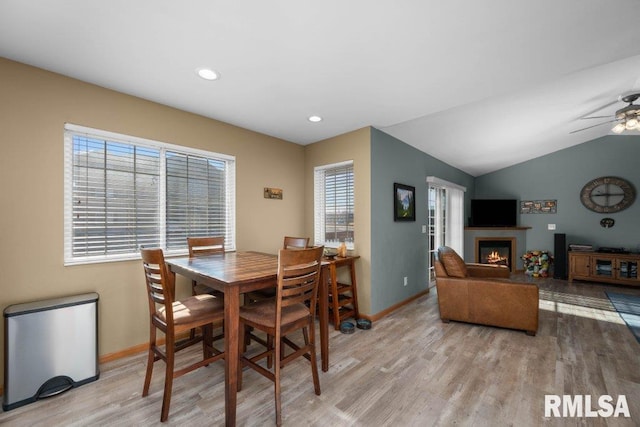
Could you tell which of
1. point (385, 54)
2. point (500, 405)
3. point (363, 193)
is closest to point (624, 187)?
point (363, 193)

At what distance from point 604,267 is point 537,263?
102 centimetres

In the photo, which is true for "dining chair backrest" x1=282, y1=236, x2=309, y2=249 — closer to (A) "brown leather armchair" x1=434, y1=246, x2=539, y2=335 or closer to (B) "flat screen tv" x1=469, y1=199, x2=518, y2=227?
(A) "brown leather armchair" x1=434, y1=246, x2=539, y2=335

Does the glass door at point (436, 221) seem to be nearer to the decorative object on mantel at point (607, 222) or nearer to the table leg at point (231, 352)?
the decorative object on mantel at point (607, 222)

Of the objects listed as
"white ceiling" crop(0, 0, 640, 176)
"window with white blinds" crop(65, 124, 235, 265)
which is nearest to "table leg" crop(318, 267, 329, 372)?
"window with white blinds" crop(65, 124, 235, 265)

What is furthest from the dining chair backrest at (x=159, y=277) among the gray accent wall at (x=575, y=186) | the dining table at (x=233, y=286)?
the gray accent wall at (x=575, y=186)

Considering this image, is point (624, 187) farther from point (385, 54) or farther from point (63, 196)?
point (63, 196)

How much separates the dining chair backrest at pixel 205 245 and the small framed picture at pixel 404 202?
2328 mm

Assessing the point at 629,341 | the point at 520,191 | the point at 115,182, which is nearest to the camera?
the point at 115,182

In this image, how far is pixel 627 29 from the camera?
1734 millimetres

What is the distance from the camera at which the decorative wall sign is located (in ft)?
11.8

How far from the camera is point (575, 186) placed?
5.73 meters

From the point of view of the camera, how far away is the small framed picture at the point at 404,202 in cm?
369

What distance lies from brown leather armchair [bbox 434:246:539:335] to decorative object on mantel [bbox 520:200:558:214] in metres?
4.34

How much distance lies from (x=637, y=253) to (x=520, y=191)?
87.6 inches
